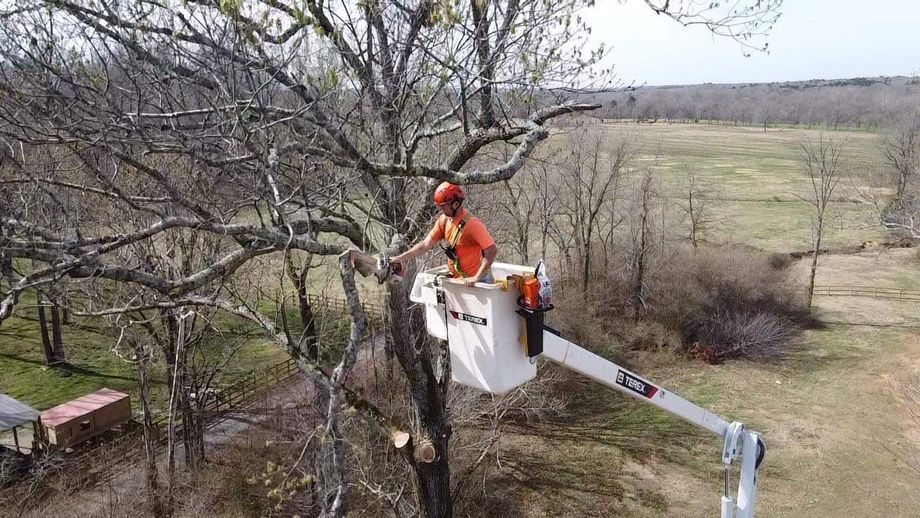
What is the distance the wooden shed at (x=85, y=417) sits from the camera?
1523cm

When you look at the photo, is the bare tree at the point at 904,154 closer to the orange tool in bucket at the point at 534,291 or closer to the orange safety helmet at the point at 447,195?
the orange tool in bucket at the point at 534,291

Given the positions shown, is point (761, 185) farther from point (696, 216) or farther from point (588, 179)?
point (588, 179)

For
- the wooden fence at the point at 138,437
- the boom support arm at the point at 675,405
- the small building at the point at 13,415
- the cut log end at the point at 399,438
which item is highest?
the boom support arm at the point at 675,405

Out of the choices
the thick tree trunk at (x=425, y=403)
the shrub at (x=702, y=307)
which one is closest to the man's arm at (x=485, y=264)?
the thick tree trunk at (x=425, y=403)

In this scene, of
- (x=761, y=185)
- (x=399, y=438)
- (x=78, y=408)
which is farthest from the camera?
(x=761, y=185)

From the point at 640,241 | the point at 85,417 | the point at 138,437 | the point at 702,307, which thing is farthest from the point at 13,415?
the point at 702,307

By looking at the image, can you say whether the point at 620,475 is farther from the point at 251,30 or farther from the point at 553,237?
the point at 251,30

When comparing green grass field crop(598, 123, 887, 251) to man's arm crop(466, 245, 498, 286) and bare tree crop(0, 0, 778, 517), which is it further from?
man's arm crop(466, 245, 498, 286)

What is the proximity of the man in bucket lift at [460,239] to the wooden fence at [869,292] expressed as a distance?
33.0 metres

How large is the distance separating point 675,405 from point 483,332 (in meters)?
2.30

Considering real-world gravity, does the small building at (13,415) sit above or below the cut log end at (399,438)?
below

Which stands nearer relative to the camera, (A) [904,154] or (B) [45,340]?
(B) [45,340]

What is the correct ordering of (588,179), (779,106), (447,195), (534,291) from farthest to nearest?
(779,106)
(588,179)
(447,195)
(534,291)

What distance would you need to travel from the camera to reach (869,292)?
→ 31859 mm
